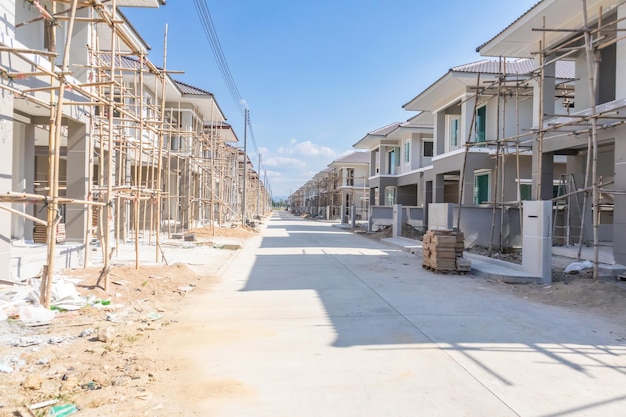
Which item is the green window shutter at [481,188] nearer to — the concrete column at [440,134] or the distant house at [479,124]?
the distant house at [479,124]

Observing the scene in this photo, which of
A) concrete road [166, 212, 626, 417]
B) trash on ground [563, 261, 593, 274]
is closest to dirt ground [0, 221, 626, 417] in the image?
concrete road [166, 212, 626, 417]

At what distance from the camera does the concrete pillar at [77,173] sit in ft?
33.5

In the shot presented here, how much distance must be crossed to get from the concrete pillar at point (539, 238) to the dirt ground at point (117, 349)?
975 mm

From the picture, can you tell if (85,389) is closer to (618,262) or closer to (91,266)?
(91,266)

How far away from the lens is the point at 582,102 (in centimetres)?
1306

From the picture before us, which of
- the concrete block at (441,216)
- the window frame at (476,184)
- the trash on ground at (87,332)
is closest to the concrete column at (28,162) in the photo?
the trash on ground at (87,332)

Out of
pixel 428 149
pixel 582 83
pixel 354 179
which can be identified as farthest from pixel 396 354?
pixel 354 179

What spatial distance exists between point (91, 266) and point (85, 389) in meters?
5.77

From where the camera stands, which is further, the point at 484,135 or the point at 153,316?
the point at 484,135

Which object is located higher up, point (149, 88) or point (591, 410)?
point (149, 88)

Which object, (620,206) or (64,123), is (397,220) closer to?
(620,206)

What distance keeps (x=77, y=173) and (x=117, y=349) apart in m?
6.78

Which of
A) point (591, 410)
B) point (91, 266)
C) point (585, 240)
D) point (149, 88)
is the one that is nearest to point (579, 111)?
point (585, 240)

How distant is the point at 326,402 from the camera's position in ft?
12.0
